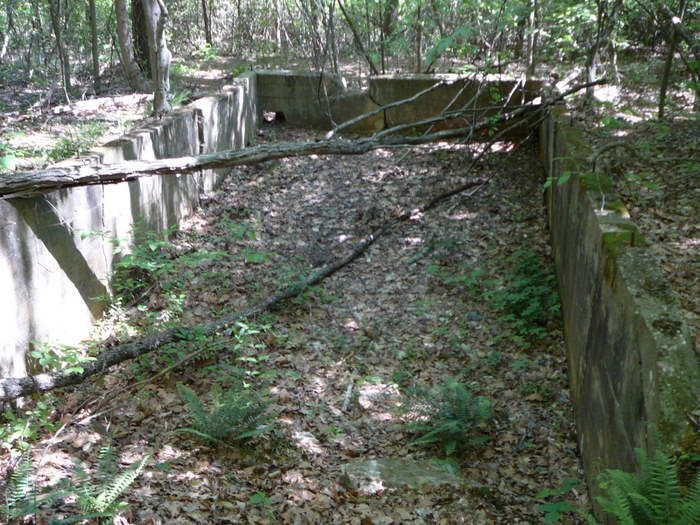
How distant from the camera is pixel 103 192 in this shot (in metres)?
7.10

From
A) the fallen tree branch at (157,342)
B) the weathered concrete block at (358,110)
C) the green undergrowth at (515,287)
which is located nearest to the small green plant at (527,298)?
the green undergrowth at (515,287)

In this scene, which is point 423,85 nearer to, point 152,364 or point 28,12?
point 152,364

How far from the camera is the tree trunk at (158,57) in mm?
9953

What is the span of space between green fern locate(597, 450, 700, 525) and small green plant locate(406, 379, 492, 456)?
8.05 feet

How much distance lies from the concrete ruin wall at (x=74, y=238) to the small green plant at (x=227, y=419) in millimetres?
1571

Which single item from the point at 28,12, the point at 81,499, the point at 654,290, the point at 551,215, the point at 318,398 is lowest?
the point at 318,398

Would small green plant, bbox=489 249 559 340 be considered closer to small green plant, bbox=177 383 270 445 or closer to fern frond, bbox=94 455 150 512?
small green plant, bbox=177 383 270 445

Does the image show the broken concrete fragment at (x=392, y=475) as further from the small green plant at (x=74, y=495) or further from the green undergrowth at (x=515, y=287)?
the green undergrowth at (x=515, y=287)

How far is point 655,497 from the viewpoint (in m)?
2.87

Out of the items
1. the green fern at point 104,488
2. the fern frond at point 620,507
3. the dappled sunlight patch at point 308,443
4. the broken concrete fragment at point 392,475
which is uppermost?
the fern frond at point 620,507

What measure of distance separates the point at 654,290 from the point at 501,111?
7.79 meters

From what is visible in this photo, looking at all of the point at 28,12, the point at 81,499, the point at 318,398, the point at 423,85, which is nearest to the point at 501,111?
the point at 423,85

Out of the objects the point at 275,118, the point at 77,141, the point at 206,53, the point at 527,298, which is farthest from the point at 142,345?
the point at 206,53

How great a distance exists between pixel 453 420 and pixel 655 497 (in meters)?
2.66
